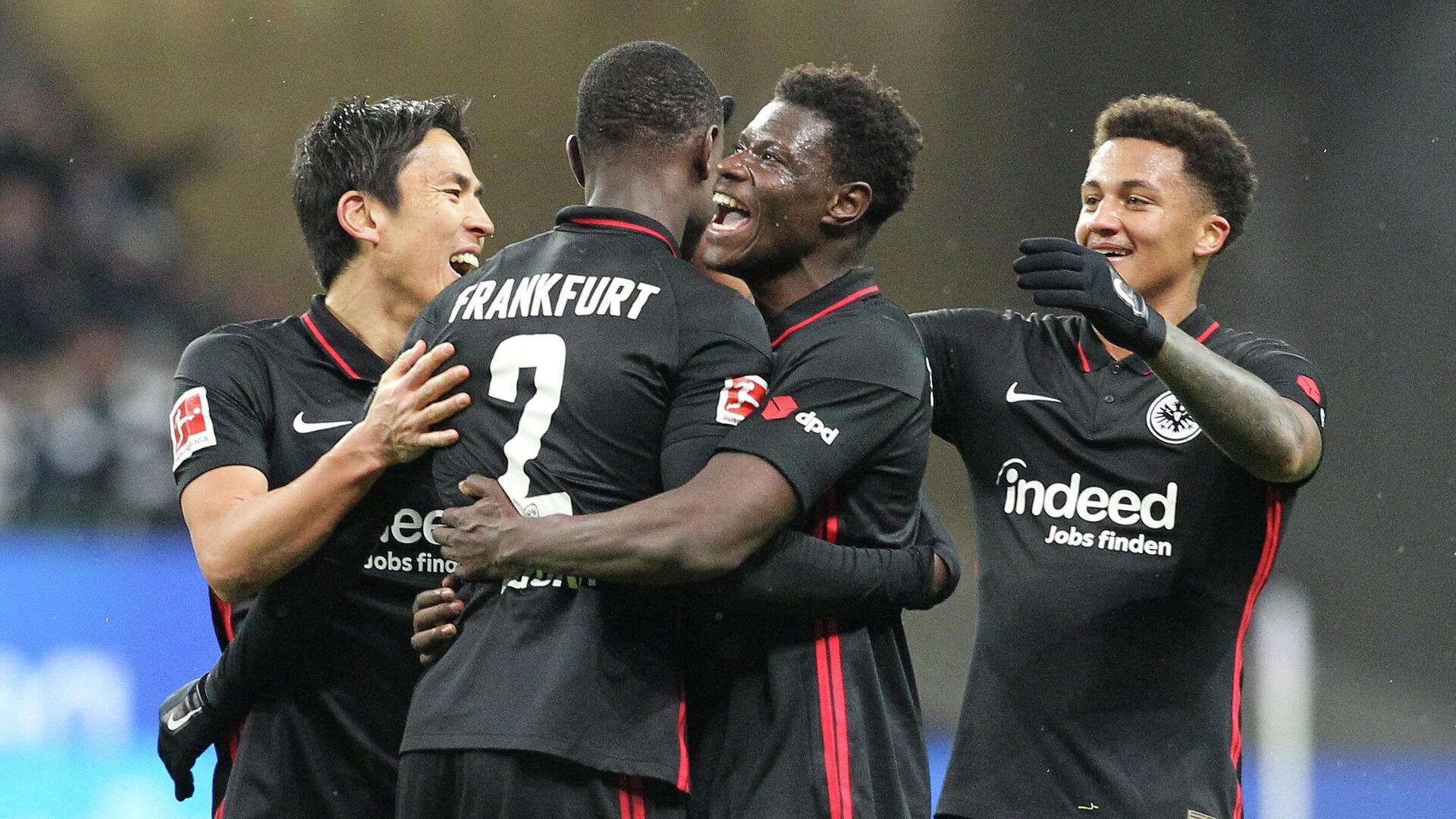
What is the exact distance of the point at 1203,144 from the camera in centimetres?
335

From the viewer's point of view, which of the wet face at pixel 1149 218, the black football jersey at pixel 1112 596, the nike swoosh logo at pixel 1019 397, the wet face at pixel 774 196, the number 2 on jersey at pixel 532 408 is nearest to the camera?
the number 2 on jersey at pixel 532 408

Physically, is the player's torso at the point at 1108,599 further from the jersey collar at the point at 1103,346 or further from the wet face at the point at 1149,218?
the wet face at the point at 1149,218

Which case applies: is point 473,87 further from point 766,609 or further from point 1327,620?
point 766,609

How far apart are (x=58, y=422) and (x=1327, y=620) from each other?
6.14 metres

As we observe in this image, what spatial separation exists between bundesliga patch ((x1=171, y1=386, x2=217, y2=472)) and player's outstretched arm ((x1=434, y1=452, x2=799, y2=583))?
81cm

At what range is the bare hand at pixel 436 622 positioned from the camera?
2.50 metres

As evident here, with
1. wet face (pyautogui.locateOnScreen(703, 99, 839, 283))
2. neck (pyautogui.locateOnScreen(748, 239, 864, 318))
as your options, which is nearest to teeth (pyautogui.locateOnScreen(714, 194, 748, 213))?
wet face (pyautogui.locateOnScreen(703, 99, 839, 283))

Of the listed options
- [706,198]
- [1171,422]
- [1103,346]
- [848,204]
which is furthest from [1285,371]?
[706,198]

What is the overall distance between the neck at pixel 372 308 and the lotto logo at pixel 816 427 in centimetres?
121

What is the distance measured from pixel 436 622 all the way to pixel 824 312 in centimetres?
82

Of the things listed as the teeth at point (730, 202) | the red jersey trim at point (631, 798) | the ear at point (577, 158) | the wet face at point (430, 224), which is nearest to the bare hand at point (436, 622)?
the red jersey trim at point (631, 798)

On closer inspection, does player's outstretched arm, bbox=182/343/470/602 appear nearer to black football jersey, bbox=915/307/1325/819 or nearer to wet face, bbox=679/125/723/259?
wet face, bbox=679/125/723/259

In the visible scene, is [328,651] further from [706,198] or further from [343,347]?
[706,198]

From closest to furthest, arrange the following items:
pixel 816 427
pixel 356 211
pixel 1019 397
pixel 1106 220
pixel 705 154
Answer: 1. pixel 816 427
2. pixel 705 154
3. pixel 1019 397
4. pixel 1106 220
5. pixel 356 211
